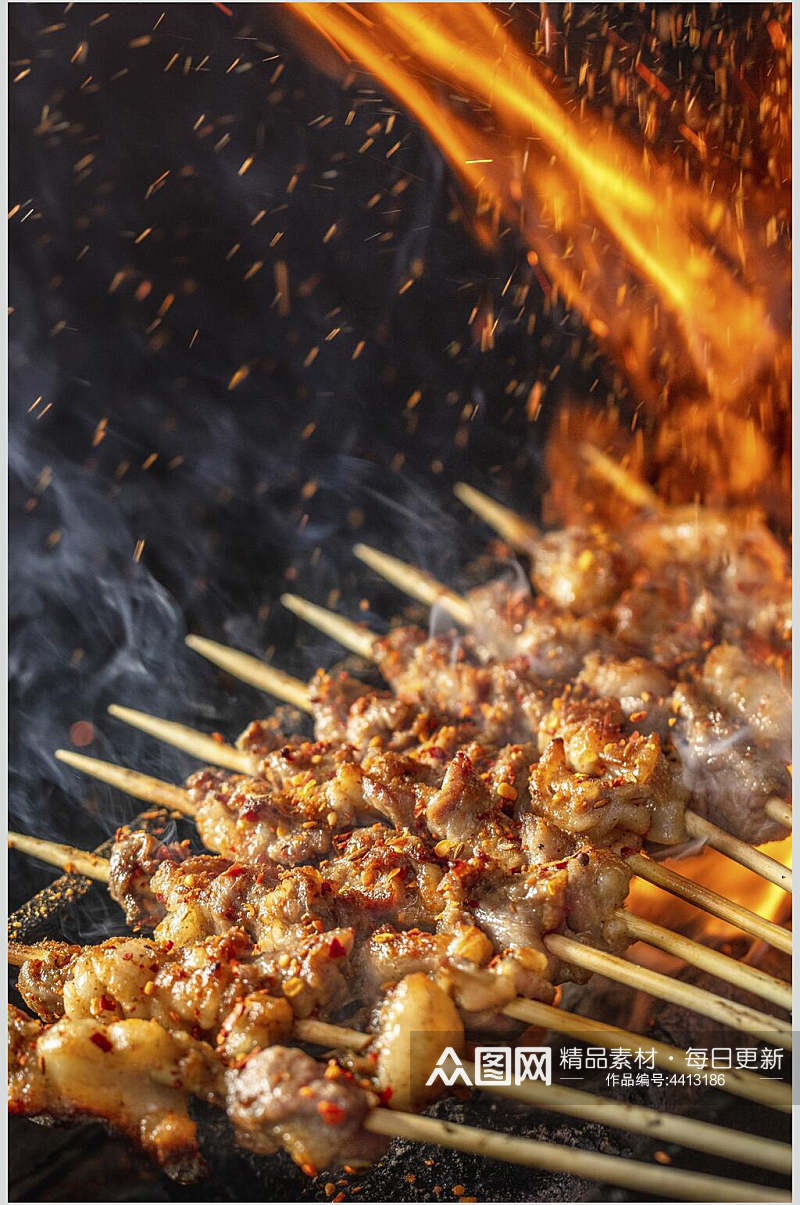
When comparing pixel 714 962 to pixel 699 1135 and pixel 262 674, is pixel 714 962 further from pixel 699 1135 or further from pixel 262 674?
pixel 262 674

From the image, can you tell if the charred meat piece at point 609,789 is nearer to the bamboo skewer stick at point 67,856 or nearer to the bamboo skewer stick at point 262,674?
the bamboo skewer stick at point 262,674

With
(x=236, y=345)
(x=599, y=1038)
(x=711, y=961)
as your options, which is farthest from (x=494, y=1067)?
(x=236, y=345)

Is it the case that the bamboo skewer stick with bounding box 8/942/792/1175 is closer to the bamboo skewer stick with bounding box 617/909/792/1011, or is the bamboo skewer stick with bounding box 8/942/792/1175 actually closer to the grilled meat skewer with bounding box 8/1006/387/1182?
the grilled meat skewer with bounding box 8/1006/387/1182

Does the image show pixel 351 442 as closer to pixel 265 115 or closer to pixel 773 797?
pixel 265 115

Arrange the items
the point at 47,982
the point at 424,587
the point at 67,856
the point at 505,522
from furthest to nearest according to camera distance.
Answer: the point at 505,522 → the point at 424,587 → the point at 67,856 → the point at 47,982

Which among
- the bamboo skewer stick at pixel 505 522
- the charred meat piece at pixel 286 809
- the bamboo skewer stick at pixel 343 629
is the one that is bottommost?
the bamboo skewer stick at pixel 505 522

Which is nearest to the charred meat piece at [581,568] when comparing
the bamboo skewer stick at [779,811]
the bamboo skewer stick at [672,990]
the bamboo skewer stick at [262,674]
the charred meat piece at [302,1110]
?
the bamboo skewer stick at [262,674]

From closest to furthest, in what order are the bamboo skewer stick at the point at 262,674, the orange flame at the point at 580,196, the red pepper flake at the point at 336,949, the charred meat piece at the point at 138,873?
the red pepper flake at the point at 336,949, the charred meat piece at the point at 138,873, the bamboo skewer stick at the point at 262,674, the orange flame at the point at 580,196
